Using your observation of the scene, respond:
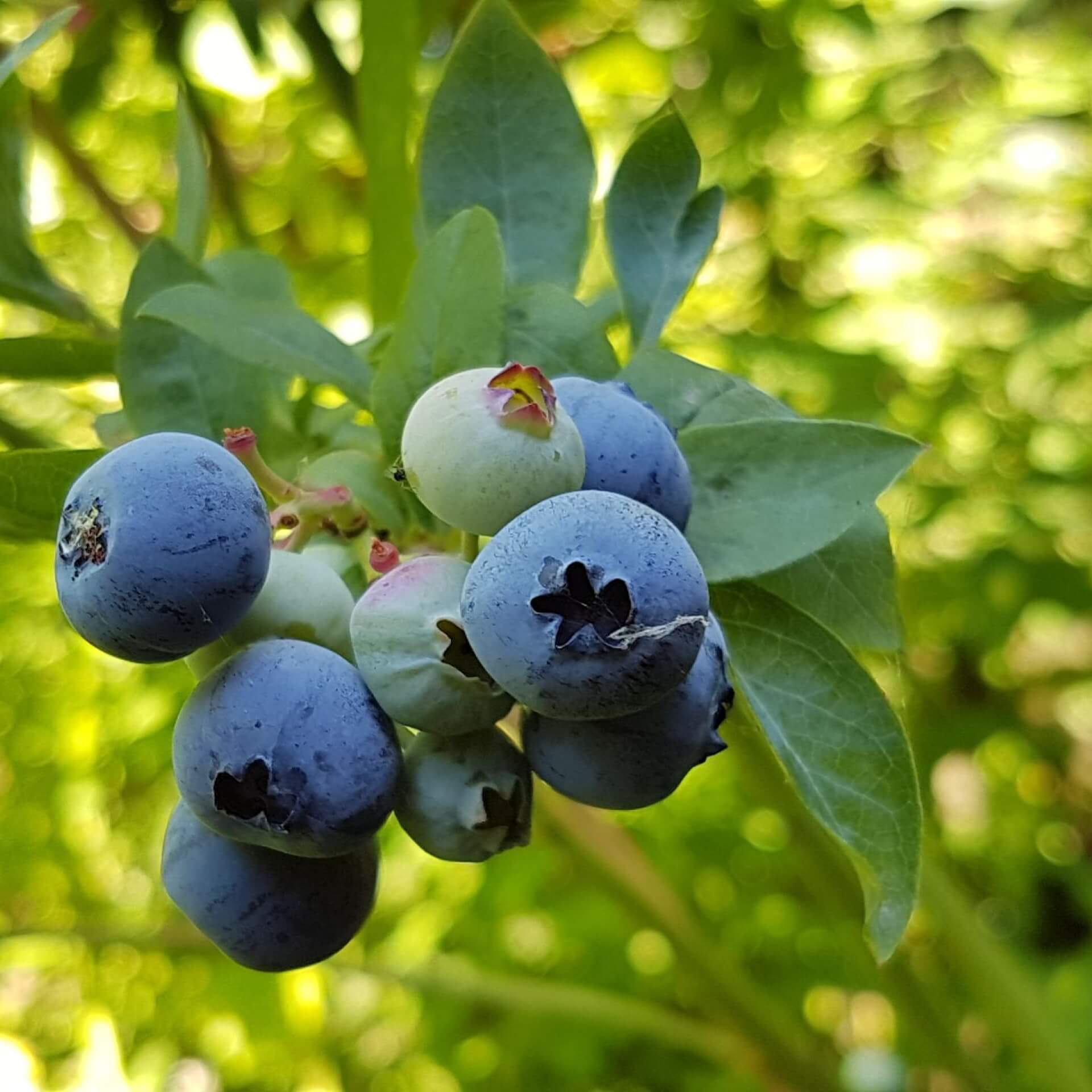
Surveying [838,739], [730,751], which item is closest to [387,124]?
[838,739]

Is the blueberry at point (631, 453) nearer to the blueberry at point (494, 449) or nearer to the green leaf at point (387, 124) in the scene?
the blueberry at point (494, 449)

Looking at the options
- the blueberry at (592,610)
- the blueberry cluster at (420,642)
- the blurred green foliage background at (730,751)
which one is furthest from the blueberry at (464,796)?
the blurred green foliage background at (730,751)

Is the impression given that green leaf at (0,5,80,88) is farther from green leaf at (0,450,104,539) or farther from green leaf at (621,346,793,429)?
green leaf at (621,346,793,429)

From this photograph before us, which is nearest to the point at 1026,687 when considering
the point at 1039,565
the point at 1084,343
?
the point at 1039,565

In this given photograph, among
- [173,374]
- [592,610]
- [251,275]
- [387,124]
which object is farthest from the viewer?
[387,124]

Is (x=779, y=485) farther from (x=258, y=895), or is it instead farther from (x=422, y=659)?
(x=258, y=895)

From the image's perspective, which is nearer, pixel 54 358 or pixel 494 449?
pixel 494 449
